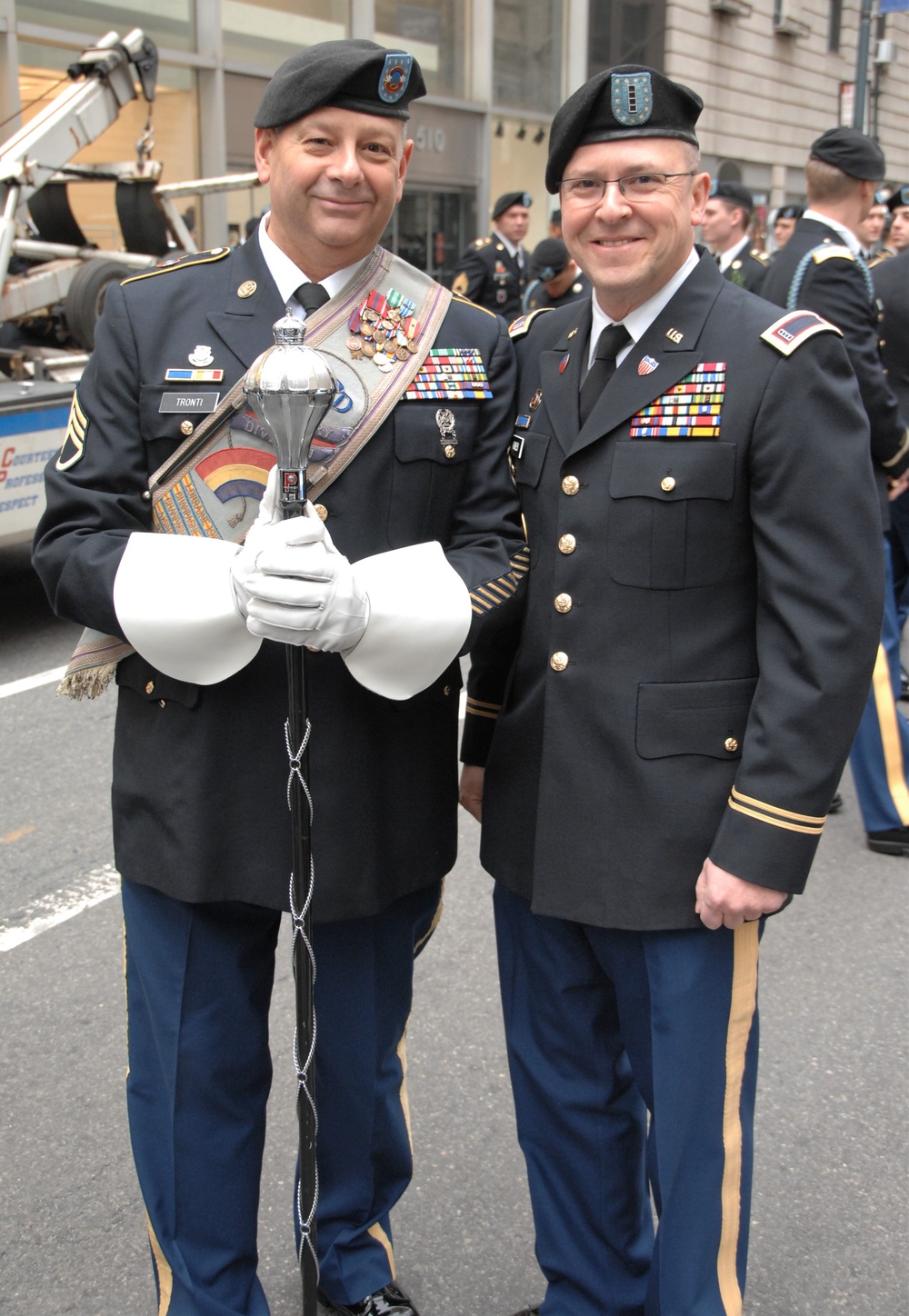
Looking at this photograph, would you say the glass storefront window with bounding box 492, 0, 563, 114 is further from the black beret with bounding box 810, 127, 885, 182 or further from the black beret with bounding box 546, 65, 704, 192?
the black beret with bounding box 546, 65, 704, 192

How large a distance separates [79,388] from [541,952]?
112cm

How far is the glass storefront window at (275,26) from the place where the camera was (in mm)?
13531

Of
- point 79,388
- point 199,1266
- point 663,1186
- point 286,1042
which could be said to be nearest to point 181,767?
point 79,388

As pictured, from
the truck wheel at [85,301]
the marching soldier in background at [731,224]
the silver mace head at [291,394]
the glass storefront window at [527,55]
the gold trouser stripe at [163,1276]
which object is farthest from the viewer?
the glass storefront window at [527,55]

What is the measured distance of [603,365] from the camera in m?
1.97

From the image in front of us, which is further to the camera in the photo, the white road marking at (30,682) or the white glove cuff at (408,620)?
the white road marking at (30,682)

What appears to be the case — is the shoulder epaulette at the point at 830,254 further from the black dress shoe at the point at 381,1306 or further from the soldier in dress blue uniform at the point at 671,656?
the black dress shoe at the point at 381,1306

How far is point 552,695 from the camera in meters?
1.99

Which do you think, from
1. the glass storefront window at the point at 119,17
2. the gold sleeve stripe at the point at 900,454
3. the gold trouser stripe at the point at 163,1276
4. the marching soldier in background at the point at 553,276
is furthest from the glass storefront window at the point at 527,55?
the gold trouser stripe at the point at 163,1276

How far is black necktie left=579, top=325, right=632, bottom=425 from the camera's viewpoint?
1957mm

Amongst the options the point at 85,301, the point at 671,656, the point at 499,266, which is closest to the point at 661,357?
the point at 671,656

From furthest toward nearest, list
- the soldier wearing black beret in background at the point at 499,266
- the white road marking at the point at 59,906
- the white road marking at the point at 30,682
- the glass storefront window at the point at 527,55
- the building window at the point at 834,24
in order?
the building window at the point at 834,24
the glass storefront window at the point at 527,55
the soldier wearing black beret in background at the point at 499,266
the white road marking at the point at 30,682
the white road marking at the point at 59,906

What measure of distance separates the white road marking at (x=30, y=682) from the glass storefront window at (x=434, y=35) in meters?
12.1

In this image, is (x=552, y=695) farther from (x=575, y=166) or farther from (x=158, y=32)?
(x=158, y=32)
